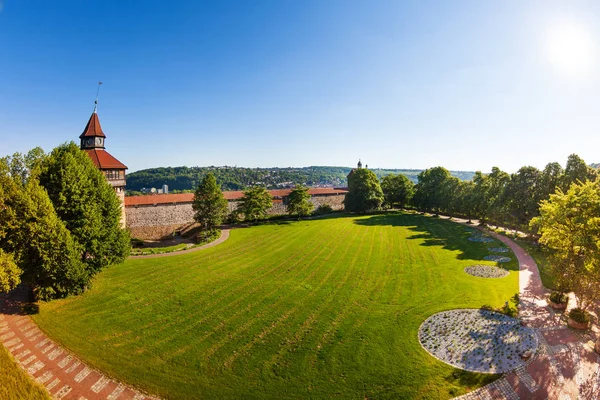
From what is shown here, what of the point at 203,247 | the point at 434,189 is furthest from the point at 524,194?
the point at 203,247

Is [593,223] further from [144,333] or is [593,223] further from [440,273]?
[144,333]

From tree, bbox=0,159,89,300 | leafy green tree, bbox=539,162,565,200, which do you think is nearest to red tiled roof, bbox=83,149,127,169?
tree, bbox=0,159,89,300

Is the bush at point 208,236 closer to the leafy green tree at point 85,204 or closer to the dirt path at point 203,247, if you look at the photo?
the dirt path at point 203,247

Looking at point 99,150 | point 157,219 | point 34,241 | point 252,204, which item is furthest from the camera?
point 252,204

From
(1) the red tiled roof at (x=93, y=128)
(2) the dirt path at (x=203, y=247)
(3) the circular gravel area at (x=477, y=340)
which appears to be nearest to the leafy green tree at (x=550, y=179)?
(3) the circular gravel area at (x=477, y=340)

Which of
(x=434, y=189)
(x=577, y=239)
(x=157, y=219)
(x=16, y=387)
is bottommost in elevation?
(x=16, y=387)

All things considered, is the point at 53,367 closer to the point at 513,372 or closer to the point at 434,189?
the point at 513,372
